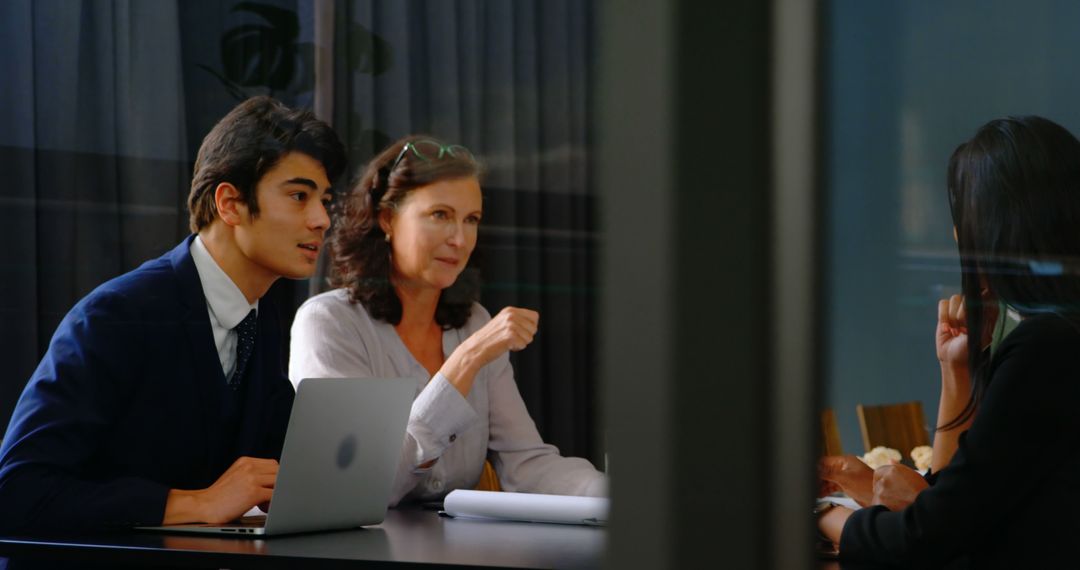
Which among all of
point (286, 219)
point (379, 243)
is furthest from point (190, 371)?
point (379, 243)

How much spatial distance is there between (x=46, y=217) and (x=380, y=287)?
0.73 meters

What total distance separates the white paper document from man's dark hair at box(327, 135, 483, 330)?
1.46ft

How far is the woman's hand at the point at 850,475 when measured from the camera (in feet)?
0.87

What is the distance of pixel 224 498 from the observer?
3.91 feet

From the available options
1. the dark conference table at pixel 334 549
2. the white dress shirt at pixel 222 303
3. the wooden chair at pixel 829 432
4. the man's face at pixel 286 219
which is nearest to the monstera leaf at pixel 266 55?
the man's face at pixel 286 219

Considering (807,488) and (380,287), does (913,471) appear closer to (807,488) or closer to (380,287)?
(807,488)

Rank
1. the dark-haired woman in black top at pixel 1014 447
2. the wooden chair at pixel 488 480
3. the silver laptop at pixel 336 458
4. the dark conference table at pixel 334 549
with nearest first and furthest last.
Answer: the dark-haired woman in black top at pixel 1014 447 → the dark conference table at pixel 334 549 → the silver laptop at pixel 336 458 → the wooden chair at pixel 488 480

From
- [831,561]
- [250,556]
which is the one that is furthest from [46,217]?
[831,561]

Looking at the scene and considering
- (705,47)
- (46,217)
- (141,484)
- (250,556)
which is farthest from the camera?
(46,217)

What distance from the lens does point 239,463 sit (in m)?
1.22

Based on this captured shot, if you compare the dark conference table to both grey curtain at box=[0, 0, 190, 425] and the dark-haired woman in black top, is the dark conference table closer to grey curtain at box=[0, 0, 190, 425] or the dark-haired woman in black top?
the dark-haired woman in black top

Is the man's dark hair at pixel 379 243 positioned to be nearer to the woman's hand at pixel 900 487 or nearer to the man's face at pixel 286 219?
the man's face at pixel 286 219

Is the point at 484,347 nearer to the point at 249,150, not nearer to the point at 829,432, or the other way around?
the point at 249,150

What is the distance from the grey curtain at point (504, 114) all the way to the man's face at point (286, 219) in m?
0.34
